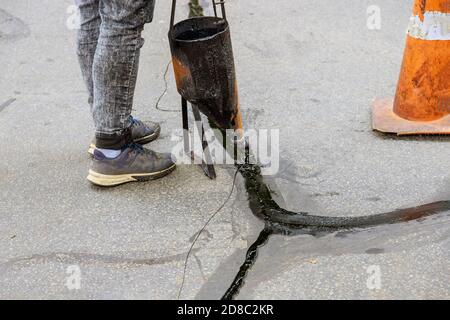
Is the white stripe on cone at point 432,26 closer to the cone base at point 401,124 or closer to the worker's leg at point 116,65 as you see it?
the cone base at point 401,124

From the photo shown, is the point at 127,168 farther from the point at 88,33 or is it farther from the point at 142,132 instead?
the point at 88,33

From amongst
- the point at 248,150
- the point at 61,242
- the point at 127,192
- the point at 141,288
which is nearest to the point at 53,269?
the point at 61,242

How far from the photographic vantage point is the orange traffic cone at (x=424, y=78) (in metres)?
2.63

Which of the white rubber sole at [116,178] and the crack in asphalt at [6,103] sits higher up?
the crack in asphalt at [6,103]

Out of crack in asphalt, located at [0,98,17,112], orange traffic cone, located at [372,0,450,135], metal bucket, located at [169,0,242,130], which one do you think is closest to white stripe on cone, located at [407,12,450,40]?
orange traffic cone, located at [372,0,450,135]

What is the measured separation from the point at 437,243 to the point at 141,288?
1153mm

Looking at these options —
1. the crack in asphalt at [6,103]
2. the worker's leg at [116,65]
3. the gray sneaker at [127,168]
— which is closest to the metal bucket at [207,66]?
the worker's leg at [116,65]

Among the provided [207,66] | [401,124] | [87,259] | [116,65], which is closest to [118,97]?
[116,65]

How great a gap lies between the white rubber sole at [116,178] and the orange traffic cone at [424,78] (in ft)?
4.02

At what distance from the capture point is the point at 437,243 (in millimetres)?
2072

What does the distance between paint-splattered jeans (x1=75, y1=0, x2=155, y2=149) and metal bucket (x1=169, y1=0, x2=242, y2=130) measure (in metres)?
0.18

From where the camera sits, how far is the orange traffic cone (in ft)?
8.63

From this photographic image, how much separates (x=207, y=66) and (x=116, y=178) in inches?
28.2

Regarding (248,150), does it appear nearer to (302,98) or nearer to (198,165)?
(198,165)
